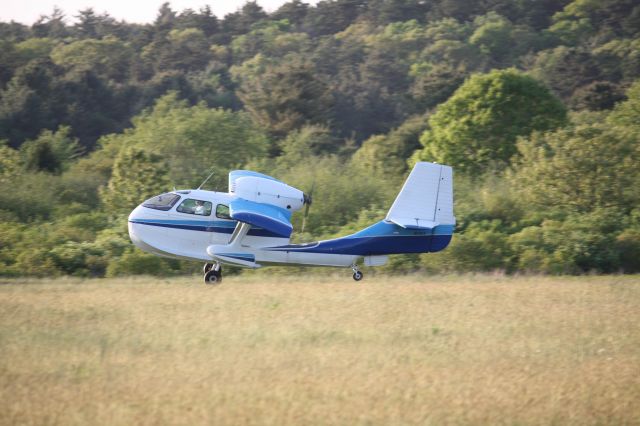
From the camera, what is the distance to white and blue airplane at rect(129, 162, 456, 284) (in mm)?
19359

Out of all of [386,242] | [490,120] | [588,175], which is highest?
[490,120]

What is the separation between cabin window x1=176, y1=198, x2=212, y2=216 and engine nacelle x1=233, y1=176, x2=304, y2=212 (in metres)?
0.70

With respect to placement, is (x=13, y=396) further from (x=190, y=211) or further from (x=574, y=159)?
(x=574, y=159)

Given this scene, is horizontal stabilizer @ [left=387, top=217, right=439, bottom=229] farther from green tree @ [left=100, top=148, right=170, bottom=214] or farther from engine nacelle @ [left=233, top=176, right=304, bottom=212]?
green tree @ [left=100, top=148, right=170, bottom=214]

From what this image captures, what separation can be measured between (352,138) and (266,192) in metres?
44.0

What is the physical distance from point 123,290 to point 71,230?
10007mm

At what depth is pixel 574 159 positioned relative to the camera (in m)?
29.5

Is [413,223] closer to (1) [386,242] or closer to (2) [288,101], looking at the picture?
(1) [386,242]

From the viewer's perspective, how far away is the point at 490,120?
143 feet

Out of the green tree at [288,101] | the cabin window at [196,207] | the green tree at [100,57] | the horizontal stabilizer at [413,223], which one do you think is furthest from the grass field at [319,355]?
the green tree at [100,57]

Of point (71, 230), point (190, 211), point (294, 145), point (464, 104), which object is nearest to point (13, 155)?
point (294, 145)

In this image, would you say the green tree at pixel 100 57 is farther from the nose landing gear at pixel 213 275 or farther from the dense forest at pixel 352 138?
the nose landing gear at pixel 213 275

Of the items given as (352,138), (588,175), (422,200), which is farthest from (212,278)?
(352,138)

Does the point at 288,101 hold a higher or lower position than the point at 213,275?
higher
